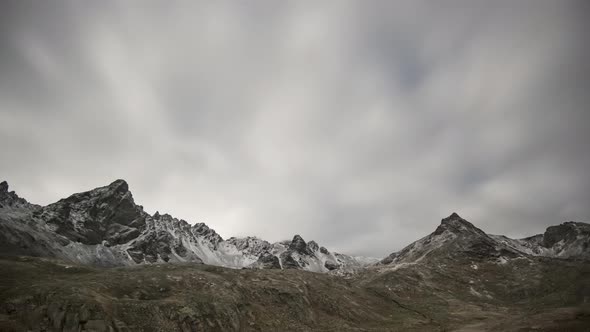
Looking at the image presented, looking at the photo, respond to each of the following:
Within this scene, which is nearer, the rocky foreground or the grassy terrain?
the grassy terrain

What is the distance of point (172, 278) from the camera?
242ft

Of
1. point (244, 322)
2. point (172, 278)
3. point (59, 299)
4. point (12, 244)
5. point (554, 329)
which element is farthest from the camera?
point (12, 244)

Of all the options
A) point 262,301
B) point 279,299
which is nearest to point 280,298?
point 279,299

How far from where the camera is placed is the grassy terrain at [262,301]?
49.9 meters

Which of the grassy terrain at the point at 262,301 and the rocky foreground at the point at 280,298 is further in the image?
the rocky foreground at the point at 280,298

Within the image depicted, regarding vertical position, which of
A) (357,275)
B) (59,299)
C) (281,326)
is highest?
(357,275)

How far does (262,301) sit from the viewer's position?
2992 inches

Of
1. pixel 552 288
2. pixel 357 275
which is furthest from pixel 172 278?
pixel 552 288

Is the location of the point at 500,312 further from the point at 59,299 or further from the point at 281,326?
the point at 59,299

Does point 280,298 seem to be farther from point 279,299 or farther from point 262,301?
point 262,301

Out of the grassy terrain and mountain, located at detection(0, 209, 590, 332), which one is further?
mountain, located at detection(0, 209, 590, 332)

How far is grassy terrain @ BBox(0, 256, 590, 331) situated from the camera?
4991 cm

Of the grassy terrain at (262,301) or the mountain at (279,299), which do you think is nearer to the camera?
the grassy terrain at (262,301)

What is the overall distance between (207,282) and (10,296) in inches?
1376
